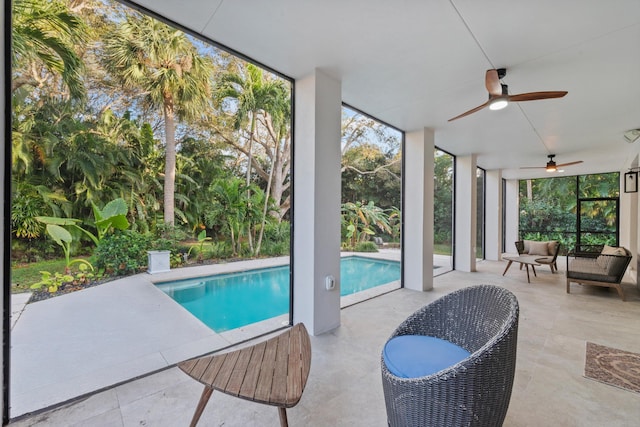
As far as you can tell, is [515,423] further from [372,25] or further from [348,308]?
[372,25]

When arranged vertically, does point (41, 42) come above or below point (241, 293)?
above

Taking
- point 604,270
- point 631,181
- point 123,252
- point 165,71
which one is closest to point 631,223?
point 631,181

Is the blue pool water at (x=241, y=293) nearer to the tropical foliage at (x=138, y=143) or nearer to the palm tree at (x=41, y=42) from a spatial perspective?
the tropical foliage at (x=138, y=143)

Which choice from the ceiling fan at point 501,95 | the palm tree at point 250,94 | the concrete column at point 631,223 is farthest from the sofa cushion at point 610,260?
the palm tree at point 250,94

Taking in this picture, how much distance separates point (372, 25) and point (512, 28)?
114cm

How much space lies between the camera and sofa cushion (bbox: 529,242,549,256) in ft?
21.5

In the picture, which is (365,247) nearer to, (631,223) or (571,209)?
(631,223)

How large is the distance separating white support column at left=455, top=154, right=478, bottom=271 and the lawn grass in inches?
290

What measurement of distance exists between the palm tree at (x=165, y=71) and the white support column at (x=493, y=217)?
8271mm

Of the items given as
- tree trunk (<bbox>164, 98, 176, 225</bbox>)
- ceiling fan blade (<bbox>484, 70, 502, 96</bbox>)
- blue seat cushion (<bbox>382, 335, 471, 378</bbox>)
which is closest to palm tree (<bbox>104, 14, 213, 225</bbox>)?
tree trunk (<bbox>164, 98, 176, 225</bbox>)

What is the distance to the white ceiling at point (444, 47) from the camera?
200 cm

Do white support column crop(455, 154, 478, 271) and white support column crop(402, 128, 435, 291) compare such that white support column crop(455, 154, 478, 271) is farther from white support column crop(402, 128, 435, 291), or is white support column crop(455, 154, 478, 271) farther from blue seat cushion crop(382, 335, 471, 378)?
blue seat cushion crop(382, 335, 471, 378)

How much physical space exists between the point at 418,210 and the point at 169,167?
204 inches

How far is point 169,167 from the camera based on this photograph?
19.0 ft
